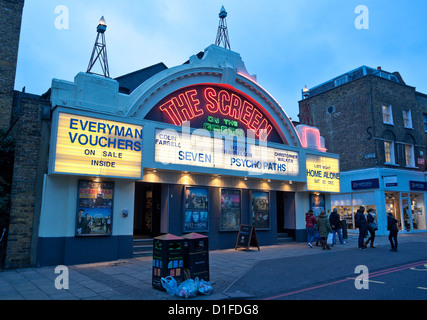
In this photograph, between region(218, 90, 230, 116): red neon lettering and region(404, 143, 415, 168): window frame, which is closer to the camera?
region(218, 90, 230, 116): red neon lettering

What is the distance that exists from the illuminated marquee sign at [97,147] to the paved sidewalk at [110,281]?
326 cm

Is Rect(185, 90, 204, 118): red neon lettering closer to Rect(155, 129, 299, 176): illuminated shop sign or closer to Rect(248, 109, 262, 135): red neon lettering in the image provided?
Rect(155, 129, 299, 176): illuminated shop sign

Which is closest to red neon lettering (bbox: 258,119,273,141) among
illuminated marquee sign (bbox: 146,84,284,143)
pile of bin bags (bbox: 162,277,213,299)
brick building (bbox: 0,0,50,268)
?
illuminated marquee sign (bbox: 146,84,284,143)

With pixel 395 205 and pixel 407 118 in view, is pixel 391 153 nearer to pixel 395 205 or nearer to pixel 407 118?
pixel 395 205

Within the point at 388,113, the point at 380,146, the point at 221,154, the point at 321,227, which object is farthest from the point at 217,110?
the point at 388,113

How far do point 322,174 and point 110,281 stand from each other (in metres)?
14.6

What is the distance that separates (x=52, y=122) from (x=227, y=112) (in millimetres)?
8385

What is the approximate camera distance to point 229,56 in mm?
17078

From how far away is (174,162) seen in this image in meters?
13.6

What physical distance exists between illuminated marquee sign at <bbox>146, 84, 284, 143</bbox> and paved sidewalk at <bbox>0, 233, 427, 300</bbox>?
633cm

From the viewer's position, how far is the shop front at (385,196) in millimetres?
24469

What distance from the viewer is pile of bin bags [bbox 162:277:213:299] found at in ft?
23.3
